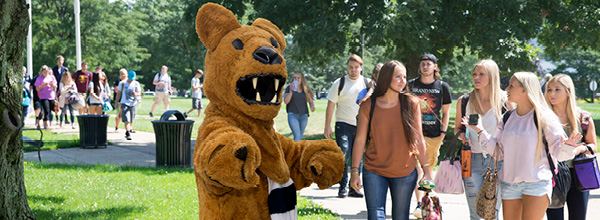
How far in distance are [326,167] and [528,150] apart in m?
2.00

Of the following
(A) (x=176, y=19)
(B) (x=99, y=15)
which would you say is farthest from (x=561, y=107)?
(A) (x=176, y=19)

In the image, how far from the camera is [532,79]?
4.53 m

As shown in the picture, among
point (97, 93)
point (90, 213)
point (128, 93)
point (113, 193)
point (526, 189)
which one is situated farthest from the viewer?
point (97, 93)

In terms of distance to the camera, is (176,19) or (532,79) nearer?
(532,79)

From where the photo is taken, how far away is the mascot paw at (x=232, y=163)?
2.72 meters

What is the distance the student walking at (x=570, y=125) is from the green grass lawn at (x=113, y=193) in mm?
2313

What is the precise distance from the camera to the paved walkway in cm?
645

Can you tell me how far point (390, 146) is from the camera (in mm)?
4430

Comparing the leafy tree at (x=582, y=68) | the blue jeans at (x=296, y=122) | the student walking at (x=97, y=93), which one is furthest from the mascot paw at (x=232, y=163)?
the leafy tree at (x=582, y=68)

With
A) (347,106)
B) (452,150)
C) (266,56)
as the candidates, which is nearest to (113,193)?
(347,106)

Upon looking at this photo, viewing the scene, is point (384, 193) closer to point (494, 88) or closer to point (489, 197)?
point (489, 197)

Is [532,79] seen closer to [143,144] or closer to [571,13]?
[571,13]

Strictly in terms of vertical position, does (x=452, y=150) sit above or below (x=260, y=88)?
below

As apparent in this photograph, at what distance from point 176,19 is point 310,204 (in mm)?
49379
